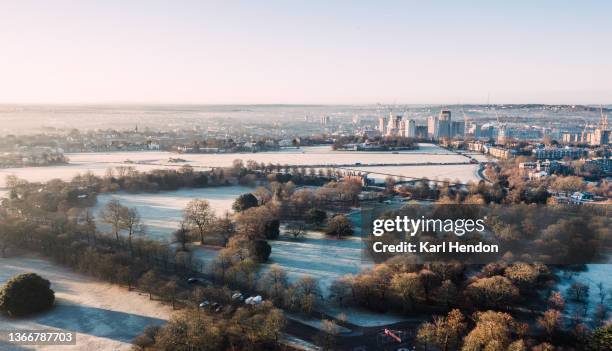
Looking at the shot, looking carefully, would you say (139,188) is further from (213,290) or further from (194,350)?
(194,350)

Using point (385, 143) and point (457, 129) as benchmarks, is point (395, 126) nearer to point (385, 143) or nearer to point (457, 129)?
point (457, 129)

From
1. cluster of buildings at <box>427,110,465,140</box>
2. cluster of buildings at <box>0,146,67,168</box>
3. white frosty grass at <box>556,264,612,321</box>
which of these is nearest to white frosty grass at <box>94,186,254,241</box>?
white frosty grass at <box>556,264,612,321</box>

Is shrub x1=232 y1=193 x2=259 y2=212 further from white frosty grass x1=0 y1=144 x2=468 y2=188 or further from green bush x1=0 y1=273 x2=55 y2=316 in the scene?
white frosty grass x1=0 y1=144 x2=468 y2=188

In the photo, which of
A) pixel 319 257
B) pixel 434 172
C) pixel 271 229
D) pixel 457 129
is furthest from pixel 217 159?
pixel 457 129

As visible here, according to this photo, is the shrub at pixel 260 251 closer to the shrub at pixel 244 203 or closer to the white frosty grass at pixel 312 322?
the white frosty grass at pixel 312 322

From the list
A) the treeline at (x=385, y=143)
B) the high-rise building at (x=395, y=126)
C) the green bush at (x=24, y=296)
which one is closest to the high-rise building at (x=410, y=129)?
the high-rise building at (x=395, y=126)

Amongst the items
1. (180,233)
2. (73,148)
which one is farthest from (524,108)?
(180,233)
